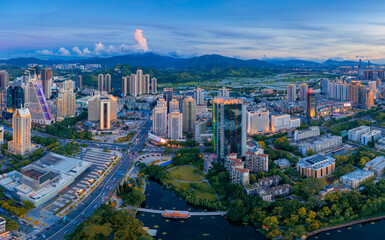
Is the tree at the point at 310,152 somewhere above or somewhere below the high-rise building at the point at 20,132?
below

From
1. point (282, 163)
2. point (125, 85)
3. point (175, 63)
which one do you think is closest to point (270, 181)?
point (282, 163)

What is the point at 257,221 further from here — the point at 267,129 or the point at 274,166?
the point at 267,129

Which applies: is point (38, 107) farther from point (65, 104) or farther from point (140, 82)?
point (140, 82)

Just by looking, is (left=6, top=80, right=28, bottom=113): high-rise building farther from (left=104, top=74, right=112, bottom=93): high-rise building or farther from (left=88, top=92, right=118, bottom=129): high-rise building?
(left=104, top=74, right=112, bottom=93): high-rise building

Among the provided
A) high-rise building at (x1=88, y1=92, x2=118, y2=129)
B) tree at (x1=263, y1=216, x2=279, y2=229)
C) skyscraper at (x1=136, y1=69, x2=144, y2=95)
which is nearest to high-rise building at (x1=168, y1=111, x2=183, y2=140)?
high-rise building at (x1=88, y1=92, x2=118, y2=129)

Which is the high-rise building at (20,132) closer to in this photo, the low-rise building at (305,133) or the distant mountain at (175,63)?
the low-rise building at (305,133)

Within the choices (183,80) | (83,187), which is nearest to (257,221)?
(83,187)

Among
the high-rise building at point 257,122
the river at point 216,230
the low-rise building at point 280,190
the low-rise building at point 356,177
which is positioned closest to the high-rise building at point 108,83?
the high-rise building at point 257,122
